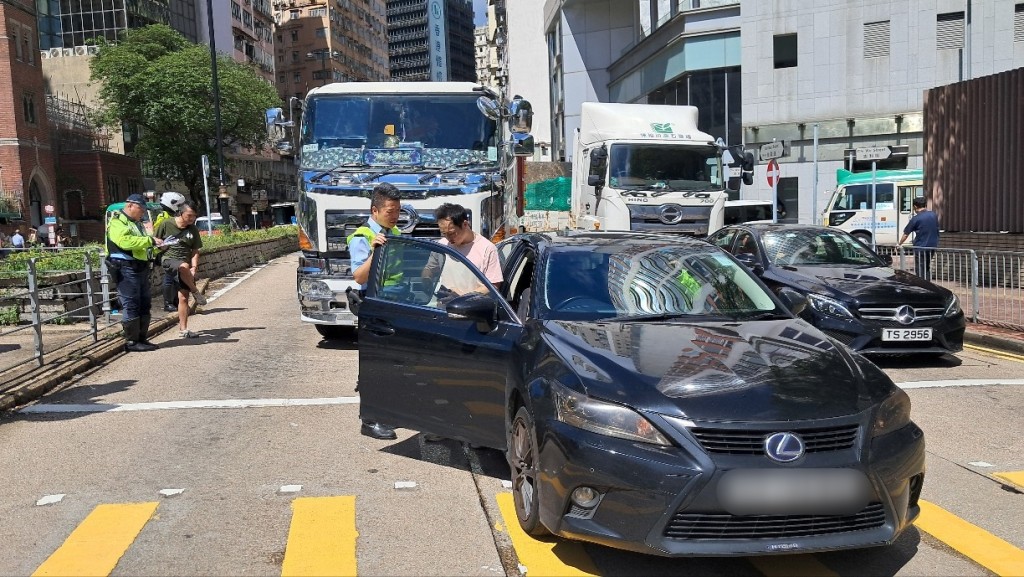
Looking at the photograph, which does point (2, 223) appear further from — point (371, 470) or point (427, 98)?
point (371, 470)

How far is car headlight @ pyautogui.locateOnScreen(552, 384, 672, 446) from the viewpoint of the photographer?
13.0 feet

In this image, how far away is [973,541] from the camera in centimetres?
475

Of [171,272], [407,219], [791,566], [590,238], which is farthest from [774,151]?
[791,566]

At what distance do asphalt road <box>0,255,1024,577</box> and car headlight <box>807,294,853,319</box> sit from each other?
3.23ft

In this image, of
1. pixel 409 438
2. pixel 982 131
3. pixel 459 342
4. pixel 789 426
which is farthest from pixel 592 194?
pixel 789 426

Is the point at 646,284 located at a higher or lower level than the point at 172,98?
lower

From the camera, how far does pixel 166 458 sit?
261 inches

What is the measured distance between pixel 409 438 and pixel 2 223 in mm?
43758

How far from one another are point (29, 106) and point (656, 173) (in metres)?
41.2

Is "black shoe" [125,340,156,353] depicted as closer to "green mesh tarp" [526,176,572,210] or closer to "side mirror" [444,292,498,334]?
"side mirror" [444,292,498,334]

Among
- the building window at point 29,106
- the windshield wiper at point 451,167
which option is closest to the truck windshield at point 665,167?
the windshield wiper at point 451,167

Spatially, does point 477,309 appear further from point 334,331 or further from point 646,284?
point 334,331

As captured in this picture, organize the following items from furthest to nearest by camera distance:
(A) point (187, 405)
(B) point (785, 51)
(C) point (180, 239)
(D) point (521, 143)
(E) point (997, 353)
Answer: (B) point (785, 51), (C) point (180, 239), (D) point (521, 143), (E) point (997, 353), (A) point (187, 405)

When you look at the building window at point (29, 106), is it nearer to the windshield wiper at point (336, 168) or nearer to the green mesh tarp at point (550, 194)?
the green mesh tarp at point (550, 194)
